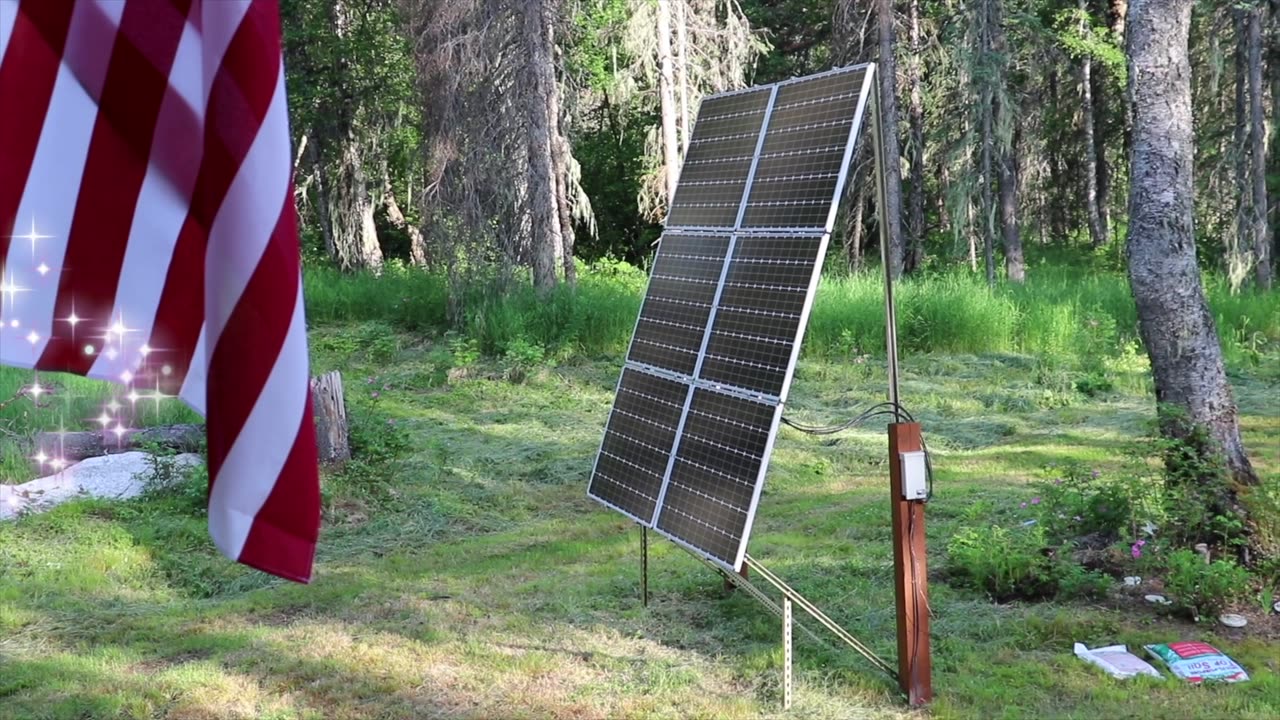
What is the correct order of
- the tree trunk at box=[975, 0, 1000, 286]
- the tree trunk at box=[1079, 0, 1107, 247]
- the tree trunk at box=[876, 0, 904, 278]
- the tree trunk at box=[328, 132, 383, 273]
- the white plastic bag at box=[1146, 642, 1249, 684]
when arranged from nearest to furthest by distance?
the white plastic bag at box=[1146, 642, 1249, 684], the tree trunk at box=[975, 0, 1000, 286], the tree trunk at box=[876, 0, 904, 278], the tree trunk at box=[328, 132, 383, 273], the tree trunk at box=[1079, 0, 1107, 247]

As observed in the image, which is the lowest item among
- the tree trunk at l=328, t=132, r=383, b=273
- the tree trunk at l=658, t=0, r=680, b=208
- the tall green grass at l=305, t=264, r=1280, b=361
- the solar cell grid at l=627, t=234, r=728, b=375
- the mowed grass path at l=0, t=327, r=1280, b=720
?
the mowed grass path at l=0, t=327, r=1280, b=720

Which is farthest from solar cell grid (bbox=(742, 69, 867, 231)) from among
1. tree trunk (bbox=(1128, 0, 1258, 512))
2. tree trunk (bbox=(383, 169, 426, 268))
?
tree trunk (bbox=(383, 169, 426, 268))

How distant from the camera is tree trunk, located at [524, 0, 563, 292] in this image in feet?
43.2

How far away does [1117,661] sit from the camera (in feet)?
16.0

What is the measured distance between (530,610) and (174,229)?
4.16 metres

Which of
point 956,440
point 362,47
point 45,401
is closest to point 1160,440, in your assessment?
point 956,440

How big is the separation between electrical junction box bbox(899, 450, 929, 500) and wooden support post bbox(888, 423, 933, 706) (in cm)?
3

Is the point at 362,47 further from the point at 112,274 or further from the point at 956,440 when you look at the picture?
the point at 112,274

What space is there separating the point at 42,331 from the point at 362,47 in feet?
65.7

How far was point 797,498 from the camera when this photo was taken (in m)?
8.15

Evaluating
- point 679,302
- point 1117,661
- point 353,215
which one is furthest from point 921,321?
point 353,215

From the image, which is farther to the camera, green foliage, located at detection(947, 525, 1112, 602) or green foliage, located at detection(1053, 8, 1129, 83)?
green foliage, located at detection(1053, 8, 1129, 83)

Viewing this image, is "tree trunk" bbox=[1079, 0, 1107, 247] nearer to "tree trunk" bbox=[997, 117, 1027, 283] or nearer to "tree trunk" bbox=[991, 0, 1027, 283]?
"tree trunk" bbox=[991, 0, 1027, 283]

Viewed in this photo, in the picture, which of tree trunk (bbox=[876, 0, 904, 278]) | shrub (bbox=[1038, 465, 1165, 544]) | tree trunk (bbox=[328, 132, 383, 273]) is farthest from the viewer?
tree trunk (bbox=[328, 132, 383, 273])
